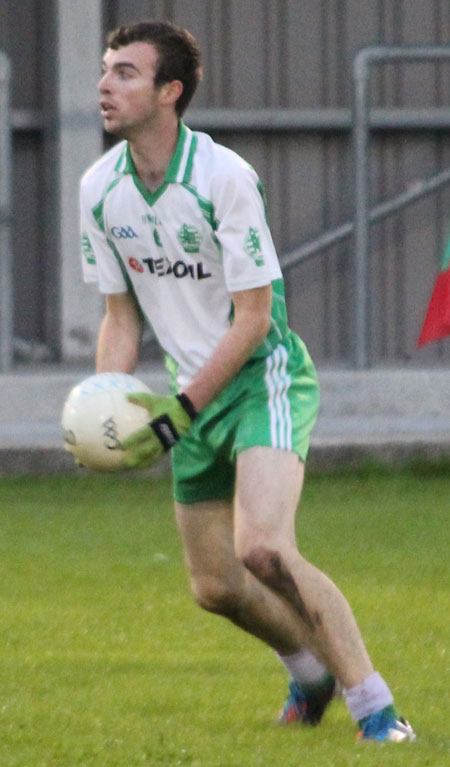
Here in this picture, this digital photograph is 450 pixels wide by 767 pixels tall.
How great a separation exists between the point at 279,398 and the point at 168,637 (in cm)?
180

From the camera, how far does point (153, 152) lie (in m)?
5.10

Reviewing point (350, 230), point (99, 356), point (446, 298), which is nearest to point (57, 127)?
point (350, 230)

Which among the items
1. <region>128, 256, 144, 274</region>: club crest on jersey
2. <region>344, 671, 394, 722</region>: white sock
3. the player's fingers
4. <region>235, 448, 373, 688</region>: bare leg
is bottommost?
<region>344, 671, 394, 722</region>: white sock

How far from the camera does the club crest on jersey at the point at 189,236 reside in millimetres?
5008

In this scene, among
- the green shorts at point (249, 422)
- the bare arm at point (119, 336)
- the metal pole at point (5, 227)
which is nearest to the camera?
the green shorts at point (249, 422)

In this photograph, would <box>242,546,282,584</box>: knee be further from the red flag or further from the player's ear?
the red flag

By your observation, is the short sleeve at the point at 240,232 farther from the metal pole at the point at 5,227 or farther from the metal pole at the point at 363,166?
the metal pole at the point at 363,166

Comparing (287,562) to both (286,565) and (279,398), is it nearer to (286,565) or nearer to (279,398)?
(286,565)

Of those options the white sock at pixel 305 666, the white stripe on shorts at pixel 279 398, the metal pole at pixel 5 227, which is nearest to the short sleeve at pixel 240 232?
the white stripe on shorts at pixel 279 398

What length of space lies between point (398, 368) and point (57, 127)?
9.31 feet

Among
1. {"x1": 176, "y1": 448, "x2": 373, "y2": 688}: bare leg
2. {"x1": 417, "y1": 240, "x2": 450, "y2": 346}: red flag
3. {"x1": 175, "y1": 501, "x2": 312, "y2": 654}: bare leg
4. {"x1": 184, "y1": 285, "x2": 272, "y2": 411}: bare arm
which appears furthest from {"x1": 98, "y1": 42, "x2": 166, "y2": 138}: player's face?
{"x1": 417, "y1": 240, "x2": 450, "y2": 346}: red flag

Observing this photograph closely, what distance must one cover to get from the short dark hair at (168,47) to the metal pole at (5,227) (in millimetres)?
6310

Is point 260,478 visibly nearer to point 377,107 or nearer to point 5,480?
point 5,480

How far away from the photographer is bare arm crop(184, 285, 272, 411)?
4.91 meters
